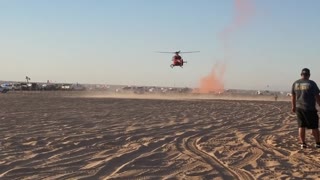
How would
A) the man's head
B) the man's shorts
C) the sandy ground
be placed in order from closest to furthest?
the sandy ground, the man's shorts, the man's head

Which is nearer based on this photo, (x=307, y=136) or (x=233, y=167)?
(x=233, y=167)

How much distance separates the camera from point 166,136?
10.8 m

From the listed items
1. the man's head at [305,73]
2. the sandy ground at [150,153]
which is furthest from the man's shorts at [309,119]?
the man's head at [305,73]

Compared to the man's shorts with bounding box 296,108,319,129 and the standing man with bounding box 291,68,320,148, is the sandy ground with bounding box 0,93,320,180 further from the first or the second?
the man's shorts with bounding box 296,108,319,129

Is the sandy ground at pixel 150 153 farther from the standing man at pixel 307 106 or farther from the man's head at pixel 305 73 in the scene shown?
the man's head at pixel 305 73

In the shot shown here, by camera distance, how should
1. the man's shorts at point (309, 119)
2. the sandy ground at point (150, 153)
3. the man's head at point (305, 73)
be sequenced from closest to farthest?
1. the sandy ground at point (150, 153)
2. the man's shorts at point (309, 119)
3. the man's head at point (305, 73)

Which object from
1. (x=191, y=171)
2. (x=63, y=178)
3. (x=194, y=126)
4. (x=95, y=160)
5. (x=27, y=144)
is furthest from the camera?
(x=194, y=126)

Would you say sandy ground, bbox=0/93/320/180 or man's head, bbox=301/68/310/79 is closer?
sandy ground, bbox=0/93/320/180

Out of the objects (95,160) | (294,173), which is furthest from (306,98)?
(95,160)

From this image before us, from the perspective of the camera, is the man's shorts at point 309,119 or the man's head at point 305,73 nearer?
the man's shorts at point 309,119

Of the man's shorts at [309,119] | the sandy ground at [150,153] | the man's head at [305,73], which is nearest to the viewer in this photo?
the sandy ground at [150,153]

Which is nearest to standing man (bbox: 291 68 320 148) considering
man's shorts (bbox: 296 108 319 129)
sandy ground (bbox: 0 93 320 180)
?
man's shorts (bbox: 296 108 319 129)

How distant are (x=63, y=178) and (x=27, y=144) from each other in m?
3.29

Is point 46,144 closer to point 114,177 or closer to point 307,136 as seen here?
point 114,177
